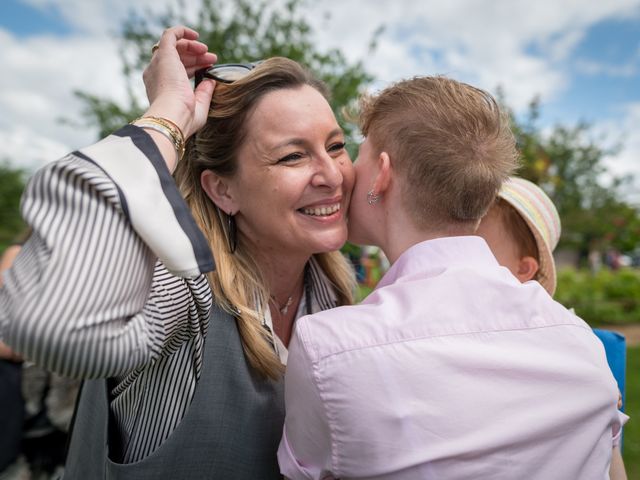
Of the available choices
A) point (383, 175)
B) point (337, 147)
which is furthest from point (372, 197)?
point (337, 147)

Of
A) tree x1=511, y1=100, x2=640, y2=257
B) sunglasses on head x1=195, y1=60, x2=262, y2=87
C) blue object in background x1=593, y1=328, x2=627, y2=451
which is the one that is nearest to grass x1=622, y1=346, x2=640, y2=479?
blue object in background x1=593, y1=328, x2=627, y2=451

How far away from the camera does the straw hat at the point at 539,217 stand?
2.34 metres

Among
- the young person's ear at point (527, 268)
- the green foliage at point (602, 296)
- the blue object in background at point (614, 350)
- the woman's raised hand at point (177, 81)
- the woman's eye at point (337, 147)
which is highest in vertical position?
the woman's raised hand at point (177, 81)

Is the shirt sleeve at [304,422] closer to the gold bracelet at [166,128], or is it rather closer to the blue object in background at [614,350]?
the gold bracelet at [166,128]

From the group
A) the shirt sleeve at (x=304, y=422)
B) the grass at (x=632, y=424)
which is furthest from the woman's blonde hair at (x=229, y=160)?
the grass at (x=632, y=424)

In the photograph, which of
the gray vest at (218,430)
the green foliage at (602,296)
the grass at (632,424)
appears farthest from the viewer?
the green foliage at (602,296)

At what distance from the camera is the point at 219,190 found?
8.05 ft

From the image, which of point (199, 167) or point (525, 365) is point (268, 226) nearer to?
point (199, 167)

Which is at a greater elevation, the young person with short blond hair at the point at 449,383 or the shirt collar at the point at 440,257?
the shirt collar at the point at 440,257

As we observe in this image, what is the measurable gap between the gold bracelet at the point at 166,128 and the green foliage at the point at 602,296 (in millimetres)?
12521

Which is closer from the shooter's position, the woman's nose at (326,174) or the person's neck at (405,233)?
the person's neck at (405,233)

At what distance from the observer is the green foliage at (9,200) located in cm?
1563

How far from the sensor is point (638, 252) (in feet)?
140

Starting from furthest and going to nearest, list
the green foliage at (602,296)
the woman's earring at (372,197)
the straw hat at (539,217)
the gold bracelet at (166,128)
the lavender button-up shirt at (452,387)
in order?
the green foliage at (602,296), the straw hat at (539,217), the woman's earring at (372,197), the gold bracelet at (166,128), the lavender button-up shirt at (452,387)
